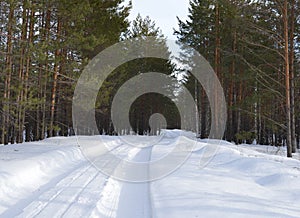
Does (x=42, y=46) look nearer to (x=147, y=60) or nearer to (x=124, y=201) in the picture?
(x=124, y=201)

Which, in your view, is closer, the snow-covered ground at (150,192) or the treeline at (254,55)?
the snow-covered ground at (150,192)

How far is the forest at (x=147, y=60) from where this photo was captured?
13.5m

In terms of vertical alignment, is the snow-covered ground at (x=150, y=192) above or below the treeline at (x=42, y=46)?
below

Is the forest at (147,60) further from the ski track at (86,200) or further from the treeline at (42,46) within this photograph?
the ski track at (86,200)

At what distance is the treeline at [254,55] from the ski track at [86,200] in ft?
28.6

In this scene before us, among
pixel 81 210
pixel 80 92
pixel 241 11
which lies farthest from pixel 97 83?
pixel 81 210

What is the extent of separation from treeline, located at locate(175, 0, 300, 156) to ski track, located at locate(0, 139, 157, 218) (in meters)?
8.72

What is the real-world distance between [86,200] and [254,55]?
1823 cm

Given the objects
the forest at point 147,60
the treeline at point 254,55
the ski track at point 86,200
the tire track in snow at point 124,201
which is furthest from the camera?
the forest at point 147,60

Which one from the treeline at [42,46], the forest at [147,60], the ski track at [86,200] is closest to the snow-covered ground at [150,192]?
the ski track at [86,200]

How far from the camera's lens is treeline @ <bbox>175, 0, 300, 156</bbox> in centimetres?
1320

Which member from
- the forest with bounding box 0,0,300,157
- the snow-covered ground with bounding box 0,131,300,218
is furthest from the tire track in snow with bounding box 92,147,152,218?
the forest with bounding box 0,0,300,157

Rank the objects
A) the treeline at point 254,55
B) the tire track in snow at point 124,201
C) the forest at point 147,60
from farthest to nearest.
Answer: the forest at point 147,60 < the treeline at point 254,55 < the tire track in snow at point 124,201

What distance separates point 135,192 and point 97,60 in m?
17.4
